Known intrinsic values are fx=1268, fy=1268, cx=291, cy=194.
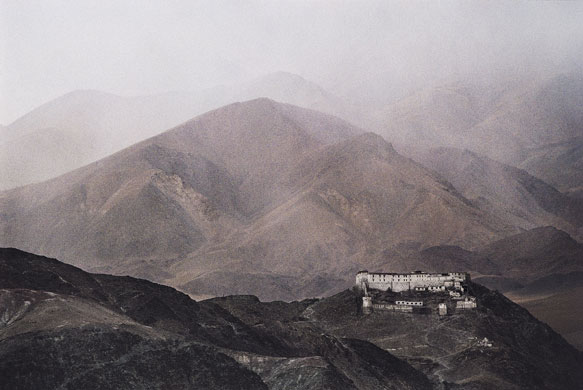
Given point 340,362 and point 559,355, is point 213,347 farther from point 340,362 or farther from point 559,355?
point 559,355

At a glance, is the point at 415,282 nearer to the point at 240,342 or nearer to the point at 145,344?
the point at 240,342

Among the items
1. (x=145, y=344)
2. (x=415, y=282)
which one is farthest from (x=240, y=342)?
(x=415, y=282)

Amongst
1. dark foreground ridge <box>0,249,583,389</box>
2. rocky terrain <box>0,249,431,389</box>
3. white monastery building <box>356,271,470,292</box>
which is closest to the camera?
rocky terrain <box>0,249,431,389</box>

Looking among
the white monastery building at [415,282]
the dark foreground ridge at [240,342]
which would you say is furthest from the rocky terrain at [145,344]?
the white monastery building at [415,282]

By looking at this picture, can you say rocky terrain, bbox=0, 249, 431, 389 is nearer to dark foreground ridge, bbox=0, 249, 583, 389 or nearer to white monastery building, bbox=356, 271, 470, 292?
dark foreground ridge, bbox=0, 249, 583, 389

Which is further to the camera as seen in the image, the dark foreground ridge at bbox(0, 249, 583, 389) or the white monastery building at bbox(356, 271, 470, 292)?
the white monastery building at bbox(356, 271, 470, 292)

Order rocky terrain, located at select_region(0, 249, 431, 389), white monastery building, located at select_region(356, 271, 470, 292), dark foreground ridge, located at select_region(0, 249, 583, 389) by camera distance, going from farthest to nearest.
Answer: white monastery building, located at select_region(356, 271, 470, 292), dark foreground ridge, located at select_region(0, 249, 583, 389), rocky terrain, located at select_region(0, 249, 431, 389)

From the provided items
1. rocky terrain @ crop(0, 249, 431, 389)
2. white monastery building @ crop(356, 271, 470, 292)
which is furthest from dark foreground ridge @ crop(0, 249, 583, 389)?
white monastery building @ crop(356, 271, 470, 292)

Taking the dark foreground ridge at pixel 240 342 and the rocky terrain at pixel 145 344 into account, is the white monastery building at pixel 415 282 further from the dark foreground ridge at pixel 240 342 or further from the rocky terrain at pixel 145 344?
the rocky terrain at pixel 145 344

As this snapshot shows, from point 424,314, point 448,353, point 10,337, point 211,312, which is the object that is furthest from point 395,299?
point 10,337
